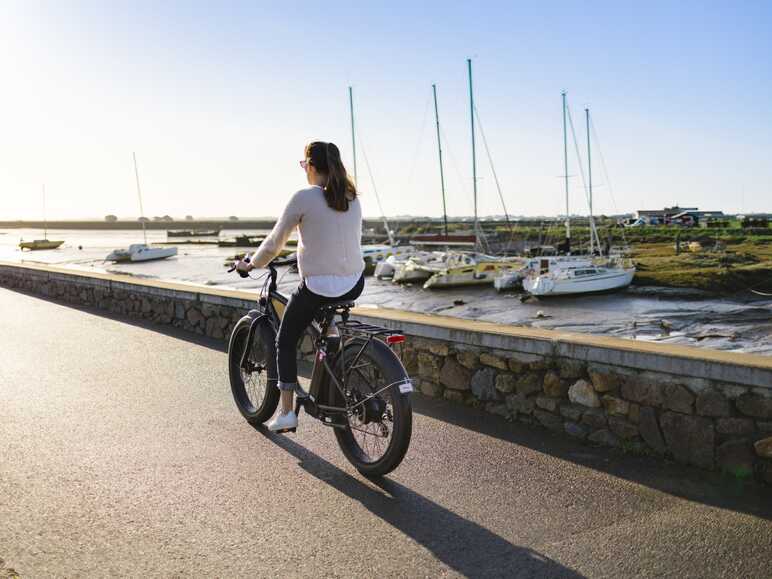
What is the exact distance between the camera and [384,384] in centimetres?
397

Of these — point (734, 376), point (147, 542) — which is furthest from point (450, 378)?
point (147, 542)

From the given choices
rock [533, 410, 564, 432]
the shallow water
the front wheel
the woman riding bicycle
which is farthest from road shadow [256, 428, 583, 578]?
the shallow water

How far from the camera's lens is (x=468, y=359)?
5492 mm

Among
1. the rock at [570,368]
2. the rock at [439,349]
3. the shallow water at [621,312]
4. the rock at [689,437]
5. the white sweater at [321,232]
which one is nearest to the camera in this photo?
the rock at [689,437]

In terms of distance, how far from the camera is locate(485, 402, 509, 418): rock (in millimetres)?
5191

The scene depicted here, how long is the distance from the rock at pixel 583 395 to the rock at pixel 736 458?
31.6 inches

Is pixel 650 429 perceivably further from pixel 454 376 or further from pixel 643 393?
pixel 454 376

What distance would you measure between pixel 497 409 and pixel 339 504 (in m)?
1.90

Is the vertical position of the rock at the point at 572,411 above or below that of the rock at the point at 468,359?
below

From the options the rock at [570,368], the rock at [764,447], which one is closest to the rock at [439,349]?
the rock at [570,368]

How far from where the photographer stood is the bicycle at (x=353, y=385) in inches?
154

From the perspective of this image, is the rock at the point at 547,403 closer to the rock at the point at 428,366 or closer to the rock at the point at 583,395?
the rock at the point at 583,395

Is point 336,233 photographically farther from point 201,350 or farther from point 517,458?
point 201,350

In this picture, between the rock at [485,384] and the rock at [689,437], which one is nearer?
the rock at [689,437]
